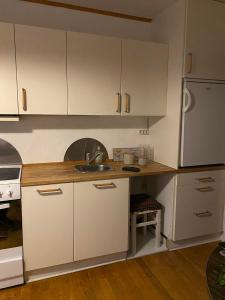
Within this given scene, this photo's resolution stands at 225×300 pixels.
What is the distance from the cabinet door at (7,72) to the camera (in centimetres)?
186

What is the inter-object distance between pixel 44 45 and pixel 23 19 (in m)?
0.48

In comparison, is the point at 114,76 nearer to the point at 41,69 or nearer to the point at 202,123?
the point at 41,69

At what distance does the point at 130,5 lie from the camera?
7.53 ft

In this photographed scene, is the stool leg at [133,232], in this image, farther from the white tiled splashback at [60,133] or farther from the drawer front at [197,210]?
the white tiled splashback at [60,133]

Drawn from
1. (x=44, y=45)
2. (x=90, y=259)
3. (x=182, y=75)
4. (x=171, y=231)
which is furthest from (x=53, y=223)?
(x=182, y=75)

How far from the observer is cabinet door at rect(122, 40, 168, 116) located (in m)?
2.25

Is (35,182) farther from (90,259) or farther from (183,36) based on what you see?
(183,36)

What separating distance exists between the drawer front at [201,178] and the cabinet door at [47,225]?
108 cm

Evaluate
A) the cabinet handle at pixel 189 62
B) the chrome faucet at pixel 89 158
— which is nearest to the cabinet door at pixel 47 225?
the chrome faucet at pixel 89 158

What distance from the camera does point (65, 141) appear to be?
246 cm

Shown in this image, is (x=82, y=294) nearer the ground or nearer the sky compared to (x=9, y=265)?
nearer the ground

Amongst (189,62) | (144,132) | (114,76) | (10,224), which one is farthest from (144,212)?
(189,62)

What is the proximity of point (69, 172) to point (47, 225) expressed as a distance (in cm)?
47

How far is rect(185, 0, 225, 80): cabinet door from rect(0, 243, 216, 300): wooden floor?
1756 millimetres
